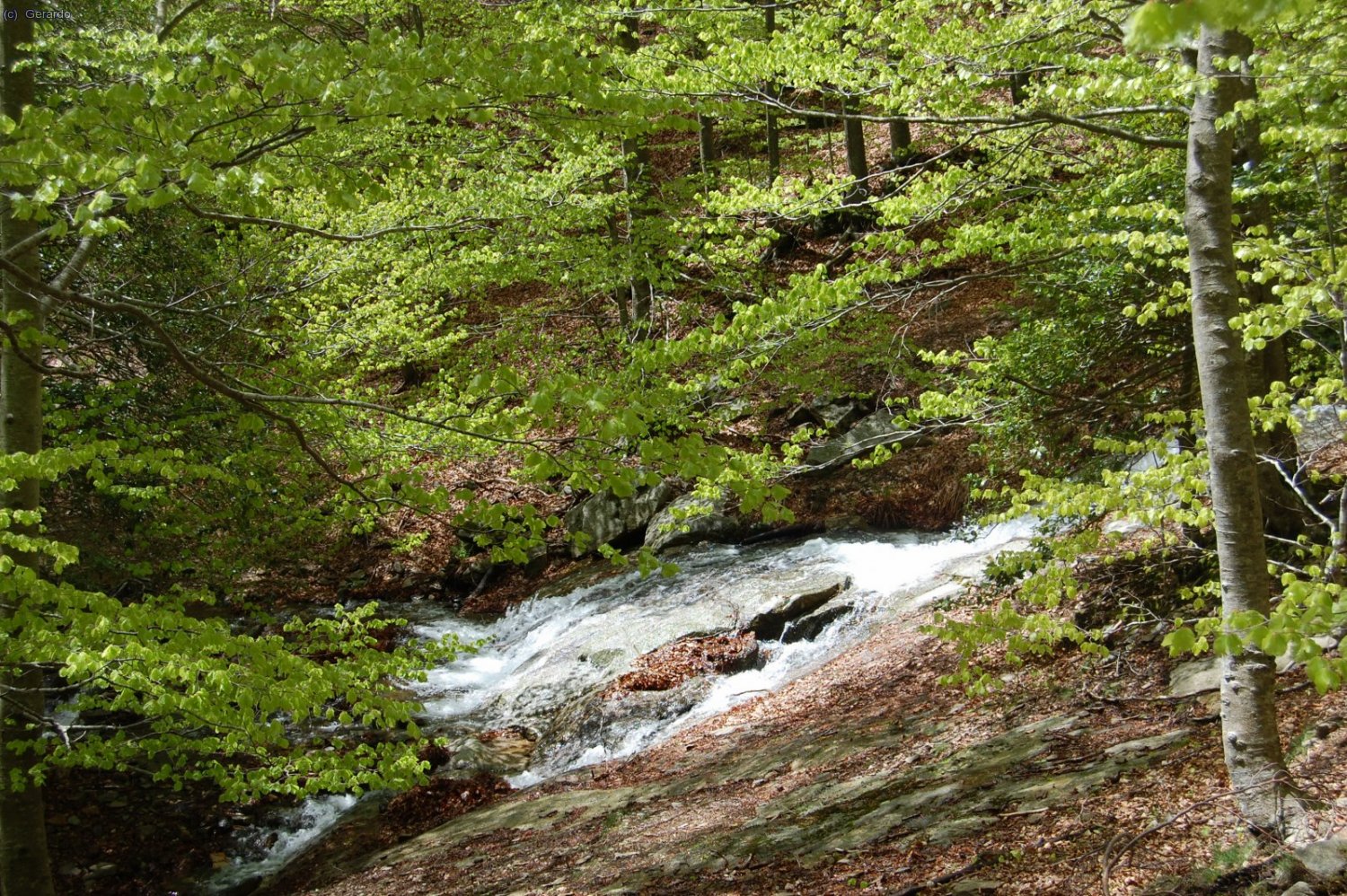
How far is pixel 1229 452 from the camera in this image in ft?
10.9

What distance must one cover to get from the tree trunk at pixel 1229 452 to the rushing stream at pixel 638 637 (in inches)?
162

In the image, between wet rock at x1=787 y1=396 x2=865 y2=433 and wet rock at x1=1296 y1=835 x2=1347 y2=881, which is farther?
wet rock at x1=787 y1=396 x2=865 y2=433

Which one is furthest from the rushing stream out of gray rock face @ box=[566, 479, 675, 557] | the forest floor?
gray rock face @ box=[566, 479, 675, 557]

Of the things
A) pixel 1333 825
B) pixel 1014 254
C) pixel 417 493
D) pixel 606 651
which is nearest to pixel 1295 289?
pixel 1333 825

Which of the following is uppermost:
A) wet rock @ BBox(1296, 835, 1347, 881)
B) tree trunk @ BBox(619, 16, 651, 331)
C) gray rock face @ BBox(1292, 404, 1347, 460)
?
tree trunk @ BBox(619, 16, 651, 331)

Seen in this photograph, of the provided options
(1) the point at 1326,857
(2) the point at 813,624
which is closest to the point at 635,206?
(2) the point at 813,624

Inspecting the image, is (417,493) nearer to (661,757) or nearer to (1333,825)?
(1333,825)

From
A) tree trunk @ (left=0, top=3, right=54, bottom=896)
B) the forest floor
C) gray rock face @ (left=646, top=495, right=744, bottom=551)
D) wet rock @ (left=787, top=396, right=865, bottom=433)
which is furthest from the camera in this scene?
wet rock @ (left=787, top=396, right=865, bottom=433)

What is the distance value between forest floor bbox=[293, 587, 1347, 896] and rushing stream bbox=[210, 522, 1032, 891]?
0.78m

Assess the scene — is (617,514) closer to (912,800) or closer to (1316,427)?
(1316,427)

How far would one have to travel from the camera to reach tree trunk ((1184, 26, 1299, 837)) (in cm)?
327

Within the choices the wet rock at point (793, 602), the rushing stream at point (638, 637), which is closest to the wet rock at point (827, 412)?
the rushing stream at point (638, 637)

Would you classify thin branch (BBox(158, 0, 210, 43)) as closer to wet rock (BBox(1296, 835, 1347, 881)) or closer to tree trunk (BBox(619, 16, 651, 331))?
tree trunk (BBox(619, 16, 651, 331))

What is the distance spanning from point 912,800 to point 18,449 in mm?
5213
